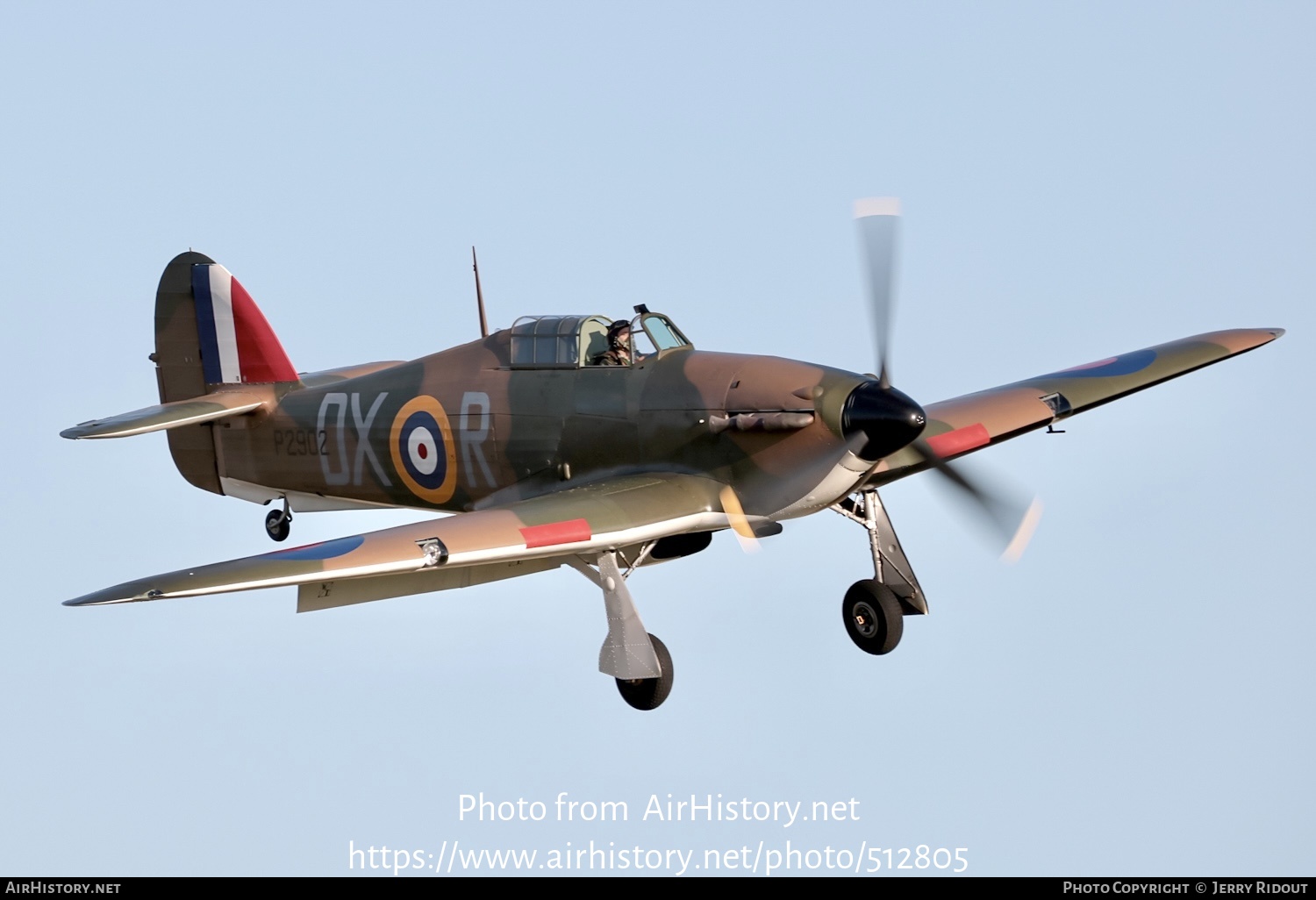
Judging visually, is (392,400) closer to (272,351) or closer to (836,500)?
(272,351)

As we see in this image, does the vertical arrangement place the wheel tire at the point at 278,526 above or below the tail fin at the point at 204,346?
below

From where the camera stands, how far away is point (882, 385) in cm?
1318

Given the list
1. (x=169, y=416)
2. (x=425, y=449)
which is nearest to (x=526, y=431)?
(x=425, y=449)

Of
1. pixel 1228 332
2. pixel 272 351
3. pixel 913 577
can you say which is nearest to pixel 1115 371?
pixel 1228 332

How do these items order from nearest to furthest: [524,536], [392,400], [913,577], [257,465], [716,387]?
[524,536] < [716,387] < [913,577] < [392,400] < [257,465]

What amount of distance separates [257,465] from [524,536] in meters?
5.13

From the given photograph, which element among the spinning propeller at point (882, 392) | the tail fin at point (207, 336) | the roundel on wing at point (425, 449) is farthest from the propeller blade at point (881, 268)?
the tail fin at point (207, 336)

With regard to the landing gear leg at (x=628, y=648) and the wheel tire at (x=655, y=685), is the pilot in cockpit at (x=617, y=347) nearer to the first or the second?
the landing gear leg at (x=628, y=648)

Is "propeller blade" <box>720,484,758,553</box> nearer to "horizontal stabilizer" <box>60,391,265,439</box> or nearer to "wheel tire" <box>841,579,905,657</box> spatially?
"wheel tire" <box>841,579,905,657</box>

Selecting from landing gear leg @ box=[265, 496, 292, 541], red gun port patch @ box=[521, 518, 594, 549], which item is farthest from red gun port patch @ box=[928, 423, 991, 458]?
landing gear leg @ box=[265, 496, 292, 541]

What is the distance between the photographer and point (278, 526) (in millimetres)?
17156

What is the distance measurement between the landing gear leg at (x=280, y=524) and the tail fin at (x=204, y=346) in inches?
30.8

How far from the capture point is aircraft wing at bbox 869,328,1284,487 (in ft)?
47.3

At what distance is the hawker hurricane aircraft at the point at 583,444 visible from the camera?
13.1 m
